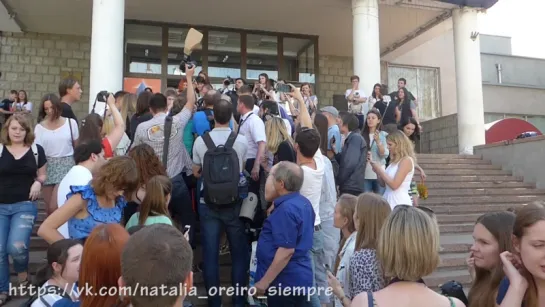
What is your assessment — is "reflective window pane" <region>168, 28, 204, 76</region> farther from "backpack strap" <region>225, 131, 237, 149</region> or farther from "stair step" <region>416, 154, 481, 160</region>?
"backpack strap" <region>225, 131, 237, 149</region>

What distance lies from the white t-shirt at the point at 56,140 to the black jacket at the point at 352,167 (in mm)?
3069

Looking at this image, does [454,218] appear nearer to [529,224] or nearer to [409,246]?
[529,224]

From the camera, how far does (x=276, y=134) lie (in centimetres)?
486

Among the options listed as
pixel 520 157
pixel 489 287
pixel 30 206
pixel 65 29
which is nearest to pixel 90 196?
pixel 30 206

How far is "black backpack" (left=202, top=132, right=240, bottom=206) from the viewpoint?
399 cm

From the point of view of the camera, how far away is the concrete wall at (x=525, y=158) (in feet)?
33.2

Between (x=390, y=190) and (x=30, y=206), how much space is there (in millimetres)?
3503

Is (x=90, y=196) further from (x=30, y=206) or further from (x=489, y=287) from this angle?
(x=489, y=287)

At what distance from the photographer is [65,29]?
46.4 feet

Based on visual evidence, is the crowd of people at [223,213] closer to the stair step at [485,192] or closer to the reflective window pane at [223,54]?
the stair step at [485,192]

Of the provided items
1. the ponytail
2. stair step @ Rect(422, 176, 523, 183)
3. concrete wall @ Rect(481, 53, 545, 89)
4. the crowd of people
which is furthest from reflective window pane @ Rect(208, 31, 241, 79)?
concrete wall @ Rect(481, 53, 545, 89)

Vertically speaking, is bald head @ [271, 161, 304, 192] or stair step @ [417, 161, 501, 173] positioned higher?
stair step @ [417, 161, 501, 173]

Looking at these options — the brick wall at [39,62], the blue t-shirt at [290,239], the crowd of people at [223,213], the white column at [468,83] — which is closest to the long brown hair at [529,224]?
the crowd of people at [223,213]

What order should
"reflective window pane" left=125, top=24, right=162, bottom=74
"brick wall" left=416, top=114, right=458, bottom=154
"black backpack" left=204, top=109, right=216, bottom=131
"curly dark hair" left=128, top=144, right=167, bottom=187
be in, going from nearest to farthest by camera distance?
"curly dark hair" left=128, top=144, right=167, bottom=187 < "black backpack" left=204, top=109, right=216, bottom=131 < "reflective window pane" left=125, top=24, right=162, bottom=74 < "brick wall" left=416, top=114, right=458, bottom=154
